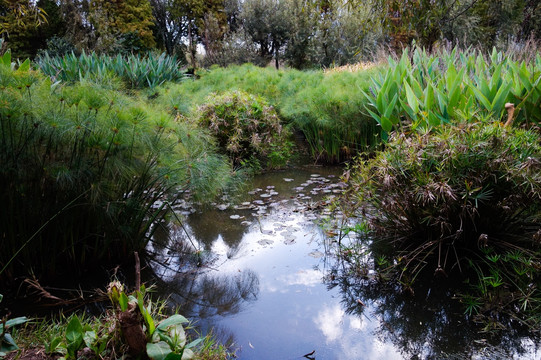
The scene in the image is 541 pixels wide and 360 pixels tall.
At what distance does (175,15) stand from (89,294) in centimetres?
2173

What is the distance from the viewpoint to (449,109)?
4305mm

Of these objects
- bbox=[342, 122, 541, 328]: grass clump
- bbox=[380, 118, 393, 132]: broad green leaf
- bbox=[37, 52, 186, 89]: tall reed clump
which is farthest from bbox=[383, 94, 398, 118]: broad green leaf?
bbox=[37, 52, 186, 89]: tall reed clump

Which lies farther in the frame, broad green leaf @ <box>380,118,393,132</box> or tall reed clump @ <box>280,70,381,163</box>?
tall reed clump @ <box>280,70,381,163</box>

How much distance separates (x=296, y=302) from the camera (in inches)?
111

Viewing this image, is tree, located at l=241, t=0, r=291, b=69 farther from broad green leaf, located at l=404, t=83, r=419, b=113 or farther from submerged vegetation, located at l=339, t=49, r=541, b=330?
submerged vegetation, located at l=339, t=49, r=541, b=330

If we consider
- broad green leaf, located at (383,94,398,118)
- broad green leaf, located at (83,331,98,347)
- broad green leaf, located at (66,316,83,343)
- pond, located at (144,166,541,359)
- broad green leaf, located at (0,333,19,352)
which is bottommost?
pond, located at (144,166,541,359)

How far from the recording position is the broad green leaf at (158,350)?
168 cm

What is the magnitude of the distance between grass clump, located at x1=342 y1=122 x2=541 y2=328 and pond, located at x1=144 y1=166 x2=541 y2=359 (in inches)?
9.8

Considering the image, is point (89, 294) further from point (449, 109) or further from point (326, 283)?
point (449, 109)

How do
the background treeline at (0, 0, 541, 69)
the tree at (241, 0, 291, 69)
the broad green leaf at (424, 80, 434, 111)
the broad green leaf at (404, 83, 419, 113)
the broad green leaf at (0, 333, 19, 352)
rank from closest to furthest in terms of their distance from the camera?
the broad green leaf at (0, 333, 19, 352) → the broad green leaf at (424, 80, 434, 111) → the broad green leaf at (404, 83, 419, 113) → the background treeline at (0, 0, 541, 69) → the tree at (241, 0, 291, 69)

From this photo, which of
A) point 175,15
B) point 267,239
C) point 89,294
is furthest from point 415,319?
point 175,15

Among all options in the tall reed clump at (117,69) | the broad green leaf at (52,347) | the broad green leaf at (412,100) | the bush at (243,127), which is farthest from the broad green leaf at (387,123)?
the tall reed clump at (117,69)

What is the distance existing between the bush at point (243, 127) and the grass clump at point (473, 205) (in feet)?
12.3

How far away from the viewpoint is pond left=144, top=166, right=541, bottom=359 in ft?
7.59
